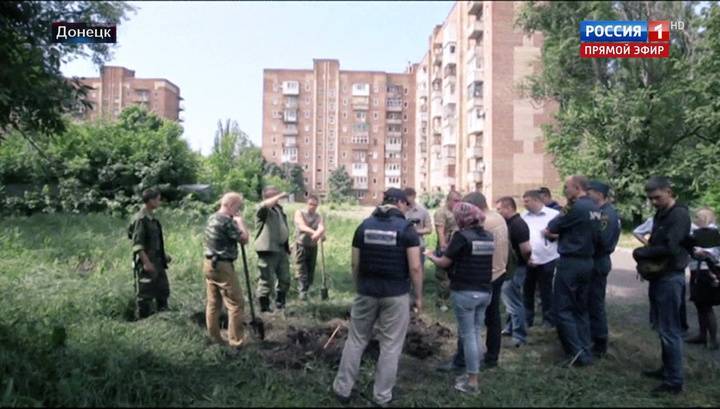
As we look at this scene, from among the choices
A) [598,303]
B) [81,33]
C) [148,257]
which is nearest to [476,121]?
[81,33]

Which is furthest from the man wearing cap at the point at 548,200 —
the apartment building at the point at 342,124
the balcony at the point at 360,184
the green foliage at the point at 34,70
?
the balcony at the point at 360,184

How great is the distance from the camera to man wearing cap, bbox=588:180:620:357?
6.06m

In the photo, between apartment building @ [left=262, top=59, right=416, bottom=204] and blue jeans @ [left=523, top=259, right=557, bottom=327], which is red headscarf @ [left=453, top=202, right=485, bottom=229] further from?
apartment building @ [left=262, top=59, right=416, bottom=204]

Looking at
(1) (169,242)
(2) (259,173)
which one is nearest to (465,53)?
(2) (259,173)

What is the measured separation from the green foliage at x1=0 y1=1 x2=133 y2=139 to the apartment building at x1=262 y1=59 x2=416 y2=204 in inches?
2440

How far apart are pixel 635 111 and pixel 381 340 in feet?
62.2

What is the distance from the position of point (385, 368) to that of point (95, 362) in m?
2.63

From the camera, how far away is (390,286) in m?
4.71

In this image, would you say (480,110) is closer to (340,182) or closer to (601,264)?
Answer: (340,182)

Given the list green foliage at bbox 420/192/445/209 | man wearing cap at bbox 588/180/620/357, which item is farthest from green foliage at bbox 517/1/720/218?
green foliage at bbox 420/192/445/209

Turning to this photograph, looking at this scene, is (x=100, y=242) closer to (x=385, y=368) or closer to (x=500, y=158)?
(x=385, y=368)

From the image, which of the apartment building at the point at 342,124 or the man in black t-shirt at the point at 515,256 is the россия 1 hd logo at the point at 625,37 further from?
the apartment building at the point at 342,124

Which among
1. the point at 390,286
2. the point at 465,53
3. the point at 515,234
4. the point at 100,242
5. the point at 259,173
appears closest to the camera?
the point at 390,286

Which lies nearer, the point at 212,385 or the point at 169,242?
the point at 212,385
